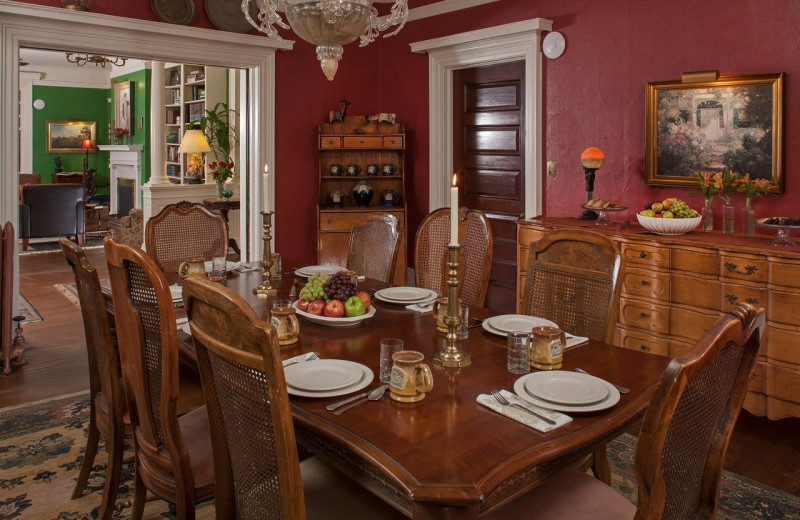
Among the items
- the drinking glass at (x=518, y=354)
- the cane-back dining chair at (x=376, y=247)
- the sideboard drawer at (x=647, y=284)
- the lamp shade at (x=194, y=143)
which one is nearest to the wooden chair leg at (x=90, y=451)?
the cane-back dining chair at (x=376, y=247)

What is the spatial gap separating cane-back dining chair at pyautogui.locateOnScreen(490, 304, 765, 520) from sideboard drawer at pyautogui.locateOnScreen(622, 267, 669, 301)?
6.71 ft

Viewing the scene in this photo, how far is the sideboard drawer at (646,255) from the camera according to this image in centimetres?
347

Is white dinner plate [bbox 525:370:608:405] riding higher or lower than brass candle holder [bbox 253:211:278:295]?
lower

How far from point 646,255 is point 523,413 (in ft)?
7.64

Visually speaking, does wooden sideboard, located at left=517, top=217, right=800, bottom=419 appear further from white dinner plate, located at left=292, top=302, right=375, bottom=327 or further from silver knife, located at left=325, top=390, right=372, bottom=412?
silver knife, located at left=325, top=390, right=372, bottom=412

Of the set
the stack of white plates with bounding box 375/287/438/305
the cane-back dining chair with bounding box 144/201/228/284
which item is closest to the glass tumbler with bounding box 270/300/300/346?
→ the stack of white plates with bounding box 375/287/438/305

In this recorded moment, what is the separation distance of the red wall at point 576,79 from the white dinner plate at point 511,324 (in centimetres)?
206

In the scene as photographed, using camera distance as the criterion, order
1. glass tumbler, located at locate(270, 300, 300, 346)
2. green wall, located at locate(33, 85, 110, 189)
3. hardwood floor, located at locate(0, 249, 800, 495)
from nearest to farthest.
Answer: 1. glass tumbler, located at locate(270, 300, 300, 346)
2. hardwood floor, located at locate(0, 249, 800, 495)
3. green wall, located at locate(33, 85, 110, 189)

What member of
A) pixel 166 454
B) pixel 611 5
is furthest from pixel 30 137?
pixel 166 454

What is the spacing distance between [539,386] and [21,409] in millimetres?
2870

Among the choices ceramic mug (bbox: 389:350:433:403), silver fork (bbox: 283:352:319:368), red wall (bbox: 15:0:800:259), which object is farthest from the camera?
red wall (bbox: 15:0:800:259)

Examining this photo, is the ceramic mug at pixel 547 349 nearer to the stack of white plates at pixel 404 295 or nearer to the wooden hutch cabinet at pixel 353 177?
the stack of white plates at pixel 404 295

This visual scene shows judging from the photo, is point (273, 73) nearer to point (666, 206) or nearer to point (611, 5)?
point (611, 5)

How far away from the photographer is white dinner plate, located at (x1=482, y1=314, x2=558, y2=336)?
6.92 feet
